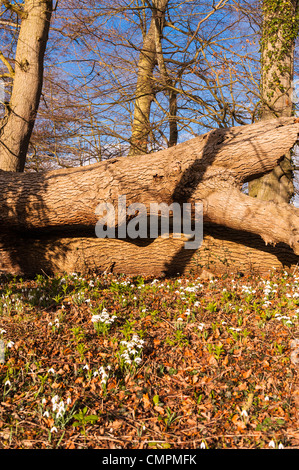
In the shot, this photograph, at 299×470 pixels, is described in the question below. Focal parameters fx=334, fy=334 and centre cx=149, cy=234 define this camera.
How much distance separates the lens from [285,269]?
6848 mm

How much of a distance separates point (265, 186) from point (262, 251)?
1.91 metres

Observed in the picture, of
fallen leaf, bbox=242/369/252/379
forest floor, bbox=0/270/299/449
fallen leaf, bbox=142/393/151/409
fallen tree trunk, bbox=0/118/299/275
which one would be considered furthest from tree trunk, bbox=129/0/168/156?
fallen leaf, bbox=142/393/151/409

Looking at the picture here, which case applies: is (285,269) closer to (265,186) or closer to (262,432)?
(265,186)

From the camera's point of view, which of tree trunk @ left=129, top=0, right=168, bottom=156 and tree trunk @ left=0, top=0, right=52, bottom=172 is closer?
tree trunk @ left=0, top=0, right=52, bottom=172

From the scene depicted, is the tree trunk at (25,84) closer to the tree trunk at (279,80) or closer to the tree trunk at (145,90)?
the tree trunk at (145,90)

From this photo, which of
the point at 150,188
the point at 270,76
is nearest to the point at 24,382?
the point at 150,188

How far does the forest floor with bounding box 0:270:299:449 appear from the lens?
288 cm

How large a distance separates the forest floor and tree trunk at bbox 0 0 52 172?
3649mm

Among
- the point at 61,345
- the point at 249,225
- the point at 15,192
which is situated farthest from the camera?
the point at 15,192

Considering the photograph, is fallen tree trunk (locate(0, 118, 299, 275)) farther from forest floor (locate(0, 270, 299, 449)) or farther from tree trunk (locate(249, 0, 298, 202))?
→ tree trunk (locate(249, 0, 298, 202))

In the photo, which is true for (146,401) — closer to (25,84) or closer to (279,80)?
(25,84)

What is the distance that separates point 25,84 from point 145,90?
310cm

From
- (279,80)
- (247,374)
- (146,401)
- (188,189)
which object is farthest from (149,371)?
(279,80)

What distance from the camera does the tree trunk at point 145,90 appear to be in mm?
8719
